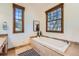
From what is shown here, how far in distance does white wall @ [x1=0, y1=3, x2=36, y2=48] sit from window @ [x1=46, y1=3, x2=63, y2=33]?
22 centimetres

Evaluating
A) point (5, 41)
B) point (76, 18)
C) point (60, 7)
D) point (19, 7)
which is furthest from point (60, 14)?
point (5, 41)

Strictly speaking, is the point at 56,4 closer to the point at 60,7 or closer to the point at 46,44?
the point at 60,7

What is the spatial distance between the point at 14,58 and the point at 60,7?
0.89 m

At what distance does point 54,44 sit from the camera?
1.19 m

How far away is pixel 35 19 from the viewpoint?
1.26 metres

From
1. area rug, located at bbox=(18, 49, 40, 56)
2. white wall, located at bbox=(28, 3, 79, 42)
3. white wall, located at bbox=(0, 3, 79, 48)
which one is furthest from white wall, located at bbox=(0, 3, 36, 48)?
white wall, located at bbox=(28, 3, 79, 42)

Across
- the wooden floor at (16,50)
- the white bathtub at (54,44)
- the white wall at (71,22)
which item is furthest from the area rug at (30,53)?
the white wall at (71,22)

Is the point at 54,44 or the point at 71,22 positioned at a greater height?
the point at 71,22

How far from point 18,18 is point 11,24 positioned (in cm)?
12

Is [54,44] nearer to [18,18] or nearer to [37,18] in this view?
[37,18]

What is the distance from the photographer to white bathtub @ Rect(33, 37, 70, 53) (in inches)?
43.7

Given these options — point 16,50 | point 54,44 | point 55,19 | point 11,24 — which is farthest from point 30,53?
point 55,19

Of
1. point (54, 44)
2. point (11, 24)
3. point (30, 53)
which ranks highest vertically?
point (11, 24)

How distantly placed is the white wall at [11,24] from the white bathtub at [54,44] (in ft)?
0.50
